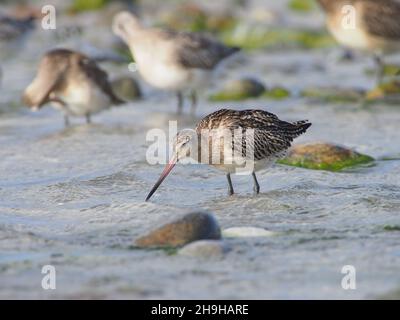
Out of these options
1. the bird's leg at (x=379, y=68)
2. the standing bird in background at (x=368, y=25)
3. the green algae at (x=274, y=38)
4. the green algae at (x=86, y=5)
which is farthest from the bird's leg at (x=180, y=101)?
the green algae at (x=86, y=5)

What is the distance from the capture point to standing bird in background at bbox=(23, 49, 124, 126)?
41.4 feet

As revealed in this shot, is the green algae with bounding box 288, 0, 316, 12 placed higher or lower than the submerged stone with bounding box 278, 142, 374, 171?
higher

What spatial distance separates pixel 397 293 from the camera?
6.08 metres

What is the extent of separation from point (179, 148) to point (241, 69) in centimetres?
915

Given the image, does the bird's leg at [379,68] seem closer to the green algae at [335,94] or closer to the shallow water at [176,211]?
the green algae at [335,94]

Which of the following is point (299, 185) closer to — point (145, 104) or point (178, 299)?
point (178, 299)

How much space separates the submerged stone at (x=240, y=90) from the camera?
1476 cm

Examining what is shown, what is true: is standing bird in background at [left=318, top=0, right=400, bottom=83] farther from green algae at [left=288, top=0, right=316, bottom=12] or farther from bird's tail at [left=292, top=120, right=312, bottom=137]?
green algae at [left=288, top=0, right=316, bottom=12]

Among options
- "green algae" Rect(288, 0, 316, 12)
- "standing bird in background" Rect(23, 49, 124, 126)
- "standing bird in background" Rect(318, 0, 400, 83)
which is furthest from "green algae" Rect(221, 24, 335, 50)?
"standing bird in background" Rect(23, 49, 124, 126)

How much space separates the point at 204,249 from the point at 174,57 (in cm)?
699

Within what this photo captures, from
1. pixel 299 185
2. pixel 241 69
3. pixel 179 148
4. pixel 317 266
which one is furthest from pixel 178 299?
pixel 241 69

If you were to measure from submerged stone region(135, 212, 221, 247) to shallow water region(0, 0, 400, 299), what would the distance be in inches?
5.9

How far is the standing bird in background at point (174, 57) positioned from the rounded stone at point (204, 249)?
690 cm

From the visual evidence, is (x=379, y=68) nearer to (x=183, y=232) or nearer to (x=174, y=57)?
(x=174, y=57)
